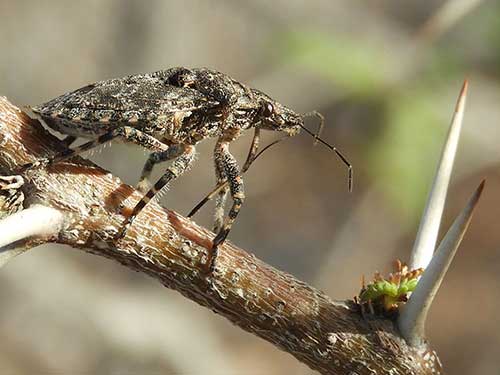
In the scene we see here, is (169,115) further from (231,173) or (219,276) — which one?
(219,276)

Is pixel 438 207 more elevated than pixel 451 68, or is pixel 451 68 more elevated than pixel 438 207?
pixel 451 68

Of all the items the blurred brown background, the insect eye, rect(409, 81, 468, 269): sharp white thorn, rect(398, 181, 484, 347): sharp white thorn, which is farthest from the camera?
the blurred brown background

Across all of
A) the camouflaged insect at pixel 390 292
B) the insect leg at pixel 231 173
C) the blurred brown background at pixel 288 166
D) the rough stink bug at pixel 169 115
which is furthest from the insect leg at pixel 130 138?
the blurred brown background at pixel 288 166

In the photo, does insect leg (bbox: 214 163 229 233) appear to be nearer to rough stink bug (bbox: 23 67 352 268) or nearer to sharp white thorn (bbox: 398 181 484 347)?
rough stink bug (bbox: 23 67 352 268)

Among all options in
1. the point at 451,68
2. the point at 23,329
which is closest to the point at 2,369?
the point at 23,329

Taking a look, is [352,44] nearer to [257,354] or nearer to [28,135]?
[257,354]


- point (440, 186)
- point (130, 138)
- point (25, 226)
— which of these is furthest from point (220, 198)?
point (25, 226)

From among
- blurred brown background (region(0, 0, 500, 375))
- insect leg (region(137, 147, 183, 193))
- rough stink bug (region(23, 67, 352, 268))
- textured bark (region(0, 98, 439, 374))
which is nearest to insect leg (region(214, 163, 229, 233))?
rough stink bug (region(23, 67, 352, 268))

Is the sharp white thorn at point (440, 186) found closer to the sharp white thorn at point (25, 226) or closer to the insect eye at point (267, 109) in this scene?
the sharp white thorn at point (25, 226)
